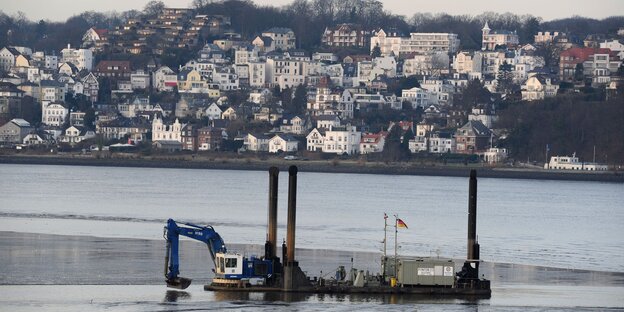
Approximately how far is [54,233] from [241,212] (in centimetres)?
1681

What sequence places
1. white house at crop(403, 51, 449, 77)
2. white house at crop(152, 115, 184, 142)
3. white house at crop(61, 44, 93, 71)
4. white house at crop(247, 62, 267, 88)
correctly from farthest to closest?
1. white house at crop(61, 44, 93, 71)
2. white house at crop(403, 51, 449, 77)
3. white house at crop(247, 62, 267, 88)
4. white house at crop(152, 115, 184, 142)

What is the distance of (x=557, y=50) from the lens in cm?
18588

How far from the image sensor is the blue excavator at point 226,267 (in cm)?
3981

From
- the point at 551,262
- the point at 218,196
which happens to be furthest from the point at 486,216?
the point at 551,262

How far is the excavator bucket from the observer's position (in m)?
39.8

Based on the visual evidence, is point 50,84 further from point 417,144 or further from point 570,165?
point 570,165

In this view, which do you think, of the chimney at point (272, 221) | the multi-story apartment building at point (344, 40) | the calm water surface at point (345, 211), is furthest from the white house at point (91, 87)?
the chimney at point (272, 221)

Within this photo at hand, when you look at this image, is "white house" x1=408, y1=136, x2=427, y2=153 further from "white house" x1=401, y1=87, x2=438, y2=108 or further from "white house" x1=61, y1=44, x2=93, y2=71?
"white house" x1=61, y1=44, x2=93, y2=71

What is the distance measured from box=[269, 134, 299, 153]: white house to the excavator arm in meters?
97.8

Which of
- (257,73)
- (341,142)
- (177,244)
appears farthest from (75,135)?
(177,244)

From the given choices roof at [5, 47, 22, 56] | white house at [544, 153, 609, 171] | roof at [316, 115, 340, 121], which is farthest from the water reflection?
roof at [5, 47, 22, 56]

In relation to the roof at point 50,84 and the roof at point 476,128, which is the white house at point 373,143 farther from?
the roof at point 50,84

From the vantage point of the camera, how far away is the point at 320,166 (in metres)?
134

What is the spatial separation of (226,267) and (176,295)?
1.34 meters
